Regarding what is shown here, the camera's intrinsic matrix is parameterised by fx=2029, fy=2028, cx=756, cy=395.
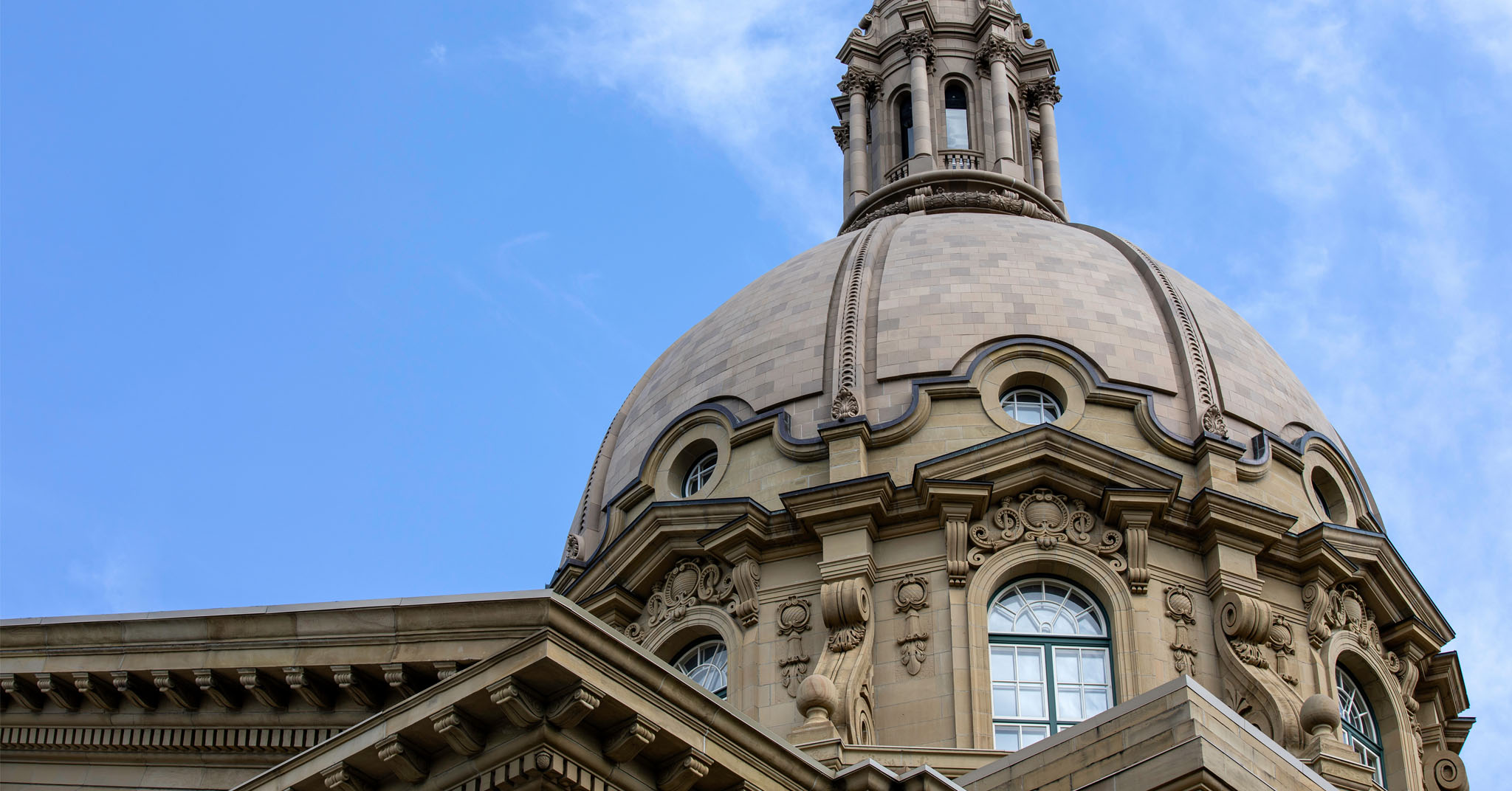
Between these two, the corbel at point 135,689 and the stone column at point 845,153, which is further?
the stone column at point 845,153

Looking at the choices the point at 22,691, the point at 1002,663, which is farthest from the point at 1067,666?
the point at 22,691

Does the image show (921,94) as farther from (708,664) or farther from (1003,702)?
(1003,702)

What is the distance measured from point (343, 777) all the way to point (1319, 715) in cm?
1759

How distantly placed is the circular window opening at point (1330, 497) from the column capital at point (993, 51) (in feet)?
57.4

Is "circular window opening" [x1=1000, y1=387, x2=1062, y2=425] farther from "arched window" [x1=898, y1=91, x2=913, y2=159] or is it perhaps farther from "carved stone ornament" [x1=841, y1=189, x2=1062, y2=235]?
"arched window" [x1=898, y1=91, x2=913, y2=159]

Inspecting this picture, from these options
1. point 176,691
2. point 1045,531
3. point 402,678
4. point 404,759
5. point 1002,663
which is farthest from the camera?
point 1045,531

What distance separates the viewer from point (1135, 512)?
3588 cm

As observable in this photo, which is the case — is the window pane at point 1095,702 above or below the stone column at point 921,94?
below

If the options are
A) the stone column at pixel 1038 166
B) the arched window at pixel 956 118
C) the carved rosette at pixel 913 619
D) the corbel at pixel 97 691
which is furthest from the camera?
the stone column at pixel 1038 166

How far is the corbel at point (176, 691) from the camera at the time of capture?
21438mm

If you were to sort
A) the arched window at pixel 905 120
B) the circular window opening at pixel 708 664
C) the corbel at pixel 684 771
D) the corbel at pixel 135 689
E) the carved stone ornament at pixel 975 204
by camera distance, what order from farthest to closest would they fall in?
the arched window at pixel 905 120, the carved stone ornament at pixel 975 204, the circular window opening at pixel 708 664, the corbel at pixel 135 689, the corbel at pixel 684 771

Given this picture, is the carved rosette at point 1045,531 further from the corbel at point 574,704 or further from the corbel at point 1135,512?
the corbel at point 574,704

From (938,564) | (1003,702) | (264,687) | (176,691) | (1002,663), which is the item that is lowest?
(264,687)

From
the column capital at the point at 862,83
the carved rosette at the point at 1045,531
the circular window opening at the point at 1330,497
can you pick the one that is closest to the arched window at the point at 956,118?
the column capital at the point at 862,83
